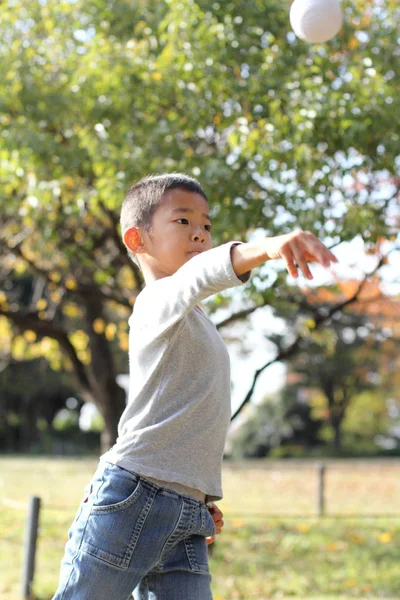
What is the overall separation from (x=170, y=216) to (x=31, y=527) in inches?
171

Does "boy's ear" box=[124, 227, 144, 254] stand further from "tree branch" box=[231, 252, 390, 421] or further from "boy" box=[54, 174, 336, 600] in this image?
"tree branch" box=[231, 252, 390, 421]

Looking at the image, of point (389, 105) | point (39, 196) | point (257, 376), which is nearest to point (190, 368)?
point (389, 105)

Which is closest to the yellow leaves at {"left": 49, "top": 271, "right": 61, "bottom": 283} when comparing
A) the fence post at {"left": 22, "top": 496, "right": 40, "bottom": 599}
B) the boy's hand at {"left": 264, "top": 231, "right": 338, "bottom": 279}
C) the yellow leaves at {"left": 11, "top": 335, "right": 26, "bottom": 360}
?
the yellow leaves at {"left": 11, "top": 335, "right": 26, "bottom": 360}

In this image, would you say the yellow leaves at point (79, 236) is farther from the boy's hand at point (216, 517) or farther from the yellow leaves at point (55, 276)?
the boy's hand at point (216, 517)

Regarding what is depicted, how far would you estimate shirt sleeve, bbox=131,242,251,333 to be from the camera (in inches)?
72.2

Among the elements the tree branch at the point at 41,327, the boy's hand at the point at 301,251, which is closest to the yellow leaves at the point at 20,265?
the tree branch at the point at 41,327

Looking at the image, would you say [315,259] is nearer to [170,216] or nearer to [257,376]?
[170,216]

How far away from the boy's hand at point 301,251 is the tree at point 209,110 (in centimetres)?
381

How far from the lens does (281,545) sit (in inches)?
332

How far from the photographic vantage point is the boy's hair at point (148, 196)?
7.59ft

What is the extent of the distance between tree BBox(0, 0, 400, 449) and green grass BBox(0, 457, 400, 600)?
256 centimetres

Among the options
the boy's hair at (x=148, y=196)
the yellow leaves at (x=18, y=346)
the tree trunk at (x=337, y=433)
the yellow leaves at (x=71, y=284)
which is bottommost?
the tree trunk at (x=337, y=433)

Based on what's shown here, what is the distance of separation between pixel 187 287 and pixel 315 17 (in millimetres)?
2917

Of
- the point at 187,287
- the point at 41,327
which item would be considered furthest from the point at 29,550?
the point at 187,287
